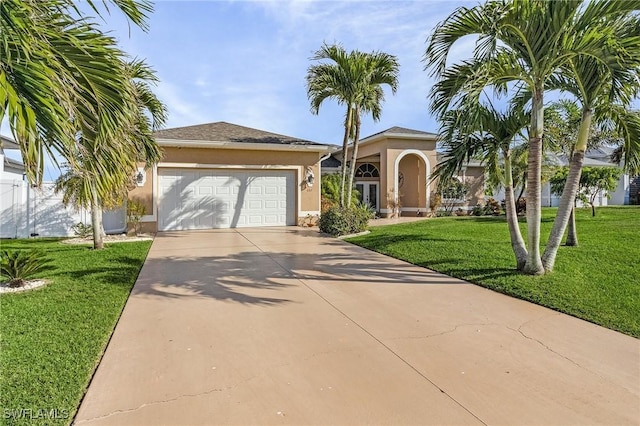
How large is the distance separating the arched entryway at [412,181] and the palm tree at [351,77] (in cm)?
760

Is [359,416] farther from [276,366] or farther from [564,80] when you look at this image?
[564,80]

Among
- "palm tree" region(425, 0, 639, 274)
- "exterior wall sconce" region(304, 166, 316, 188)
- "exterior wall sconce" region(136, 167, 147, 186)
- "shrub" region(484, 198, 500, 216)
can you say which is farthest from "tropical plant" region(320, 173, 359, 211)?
"palm tree" region(425, 0, 639, 274)

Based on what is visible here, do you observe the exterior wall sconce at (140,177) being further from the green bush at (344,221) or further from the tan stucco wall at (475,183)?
the tan stucco wall at (475,183)

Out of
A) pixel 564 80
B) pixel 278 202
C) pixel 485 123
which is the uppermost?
pixel 564 80

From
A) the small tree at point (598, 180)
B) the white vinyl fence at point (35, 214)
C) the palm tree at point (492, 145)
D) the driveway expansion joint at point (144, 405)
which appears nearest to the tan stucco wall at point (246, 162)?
the white vinyl fence at point (35, 214)

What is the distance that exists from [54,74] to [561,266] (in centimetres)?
Result: 845

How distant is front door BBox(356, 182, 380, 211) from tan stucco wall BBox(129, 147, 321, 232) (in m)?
6.10

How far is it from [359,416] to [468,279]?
5.04 m

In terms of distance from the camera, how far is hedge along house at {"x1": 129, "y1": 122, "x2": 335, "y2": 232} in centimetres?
1489

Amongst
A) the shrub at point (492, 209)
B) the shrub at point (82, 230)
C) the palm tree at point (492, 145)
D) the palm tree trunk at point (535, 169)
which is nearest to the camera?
the palm tree trunk at point (535, 169)

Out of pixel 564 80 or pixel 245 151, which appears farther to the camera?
pixel 245 151

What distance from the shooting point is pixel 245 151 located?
1592cm

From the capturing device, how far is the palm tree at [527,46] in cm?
573

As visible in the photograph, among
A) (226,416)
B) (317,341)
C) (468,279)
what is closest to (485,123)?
(468,279)
